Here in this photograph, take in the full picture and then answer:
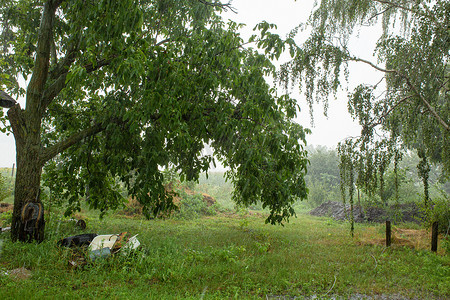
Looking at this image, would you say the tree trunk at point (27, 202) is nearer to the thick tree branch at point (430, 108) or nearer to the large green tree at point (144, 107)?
the large green tree at point (144, 107)

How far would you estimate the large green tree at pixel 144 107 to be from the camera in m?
5.74

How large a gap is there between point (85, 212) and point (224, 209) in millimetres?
8074

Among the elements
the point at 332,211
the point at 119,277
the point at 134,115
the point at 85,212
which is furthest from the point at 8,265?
the point at 332,211

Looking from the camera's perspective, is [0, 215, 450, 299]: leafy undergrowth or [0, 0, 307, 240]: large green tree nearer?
[0, 215, 450, 299]: leafy undergrowth

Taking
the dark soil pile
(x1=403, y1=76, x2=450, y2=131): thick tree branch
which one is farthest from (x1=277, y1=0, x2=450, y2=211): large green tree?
the dark soil pile

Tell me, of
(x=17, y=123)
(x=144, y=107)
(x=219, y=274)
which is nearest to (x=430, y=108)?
(x=219, y=274)

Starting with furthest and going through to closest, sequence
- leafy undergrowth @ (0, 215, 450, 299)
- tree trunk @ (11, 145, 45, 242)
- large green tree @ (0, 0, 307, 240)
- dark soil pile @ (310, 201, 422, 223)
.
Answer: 1. dark soil pile @ (310, 201, 422, 223)
2. tree trunk @ (11, 145, 45, 242)
3. large green tree @ (0, 0, 307, 240)
4. leafy undergrowth @ (0, 215, 450, 299)

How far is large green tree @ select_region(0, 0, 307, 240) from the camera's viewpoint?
574cm

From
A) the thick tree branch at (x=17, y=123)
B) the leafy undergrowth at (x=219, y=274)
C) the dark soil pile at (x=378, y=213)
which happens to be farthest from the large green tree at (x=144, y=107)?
the dark soil pile at (x=378, y=213)

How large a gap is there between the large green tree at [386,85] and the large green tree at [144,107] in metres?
1.06

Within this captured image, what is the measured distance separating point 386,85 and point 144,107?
6056 millimetres

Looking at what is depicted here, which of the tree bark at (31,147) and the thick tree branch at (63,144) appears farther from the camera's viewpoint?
the thick tree branch at (63,144)

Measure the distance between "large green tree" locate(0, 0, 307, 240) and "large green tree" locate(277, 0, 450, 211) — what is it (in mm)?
1057

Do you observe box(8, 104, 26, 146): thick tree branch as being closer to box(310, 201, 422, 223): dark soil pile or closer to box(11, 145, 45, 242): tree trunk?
box(11, 145, 45, 242): tree trunk
